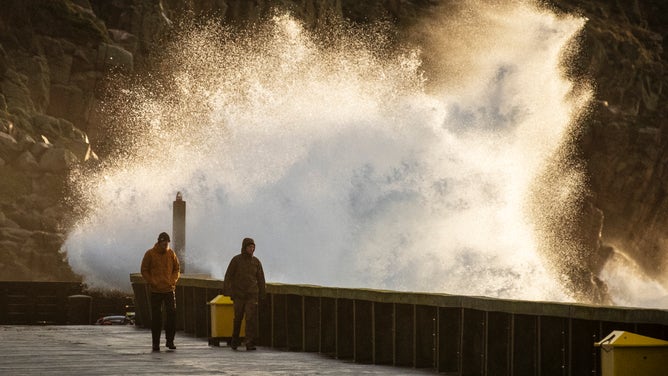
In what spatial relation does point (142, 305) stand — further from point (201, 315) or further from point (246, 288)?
point (246, 288)

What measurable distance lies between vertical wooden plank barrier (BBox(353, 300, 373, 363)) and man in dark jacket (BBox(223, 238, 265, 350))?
2.81 meters

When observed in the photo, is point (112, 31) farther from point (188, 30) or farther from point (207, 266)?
point (207, 266)

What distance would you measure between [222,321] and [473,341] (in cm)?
746

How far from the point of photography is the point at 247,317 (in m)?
22.3

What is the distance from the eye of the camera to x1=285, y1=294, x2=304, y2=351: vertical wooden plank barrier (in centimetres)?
2227

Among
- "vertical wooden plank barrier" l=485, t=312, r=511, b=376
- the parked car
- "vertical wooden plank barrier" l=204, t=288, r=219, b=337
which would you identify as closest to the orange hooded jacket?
"vertical wooden plank barrier" l=204, t=288, r=219, b=337

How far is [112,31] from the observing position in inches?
4665

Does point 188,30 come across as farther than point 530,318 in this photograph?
Yes

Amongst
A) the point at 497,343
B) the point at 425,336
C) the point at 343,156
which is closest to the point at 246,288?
the point at 425,336

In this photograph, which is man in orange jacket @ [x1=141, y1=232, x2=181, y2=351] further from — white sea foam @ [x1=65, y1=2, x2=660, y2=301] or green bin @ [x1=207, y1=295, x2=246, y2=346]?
white sea foam @ [x1=65, y1=2, x2=660, y2=301]

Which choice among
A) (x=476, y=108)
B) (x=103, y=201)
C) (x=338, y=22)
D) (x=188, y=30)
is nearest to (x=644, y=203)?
(x=476, y=108)

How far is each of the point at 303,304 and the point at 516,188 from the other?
125315 mm

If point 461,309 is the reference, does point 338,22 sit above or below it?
above

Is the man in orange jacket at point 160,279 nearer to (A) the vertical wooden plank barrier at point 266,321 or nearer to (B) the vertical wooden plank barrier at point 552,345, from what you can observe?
(A) the vertical wooden plank barrier at point 266,321
